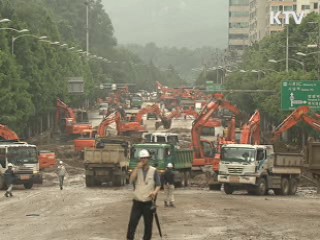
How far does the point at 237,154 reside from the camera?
47.9 metres

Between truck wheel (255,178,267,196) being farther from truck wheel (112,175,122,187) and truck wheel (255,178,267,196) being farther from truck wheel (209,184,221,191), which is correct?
truck wheel (112,175,122,187)

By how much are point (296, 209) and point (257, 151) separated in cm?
1131

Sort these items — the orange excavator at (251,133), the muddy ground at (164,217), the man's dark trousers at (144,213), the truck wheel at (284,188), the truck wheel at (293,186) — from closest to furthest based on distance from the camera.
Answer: the man's dark trousers at (144,213) < the muddy ground at (164,217) < the truck wheel at (284,188) < the truck wheel at (293,186) < the orange excavator at (251,133)

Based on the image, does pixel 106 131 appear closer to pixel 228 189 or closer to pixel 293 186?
pixel 293 186

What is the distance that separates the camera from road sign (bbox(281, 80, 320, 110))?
70188 millimetres

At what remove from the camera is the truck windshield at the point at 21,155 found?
176ft

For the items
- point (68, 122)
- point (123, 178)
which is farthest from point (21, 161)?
point (68, 122)

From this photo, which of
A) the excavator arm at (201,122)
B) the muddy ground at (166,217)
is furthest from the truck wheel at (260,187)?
the excavator arm at (201,122)

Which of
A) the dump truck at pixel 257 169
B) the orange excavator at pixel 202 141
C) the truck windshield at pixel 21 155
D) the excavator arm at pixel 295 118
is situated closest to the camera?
the dump truck at pixel 257 169

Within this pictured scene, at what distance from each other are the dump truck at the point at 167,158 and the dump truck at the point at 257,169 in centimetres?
310

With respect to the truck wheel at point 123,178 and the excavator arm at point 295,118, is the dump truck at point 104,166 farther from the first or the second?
the excavator arm at point 295,118

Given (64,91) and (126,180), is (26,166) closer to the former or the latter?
(126,180)

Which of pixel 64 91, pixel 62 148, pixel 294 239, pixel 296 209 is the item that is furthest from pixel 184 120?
pixel 294 239

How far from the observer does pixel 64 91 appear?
4776 inches
